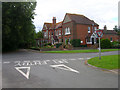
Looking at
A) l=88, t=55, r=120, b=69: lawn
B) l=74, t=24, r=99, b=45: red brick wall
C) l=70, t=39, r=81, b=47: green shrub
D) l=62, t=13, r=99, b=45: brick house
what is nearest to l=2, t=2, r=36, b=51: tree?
l=70, t=39, r=81, b=47: green shrub

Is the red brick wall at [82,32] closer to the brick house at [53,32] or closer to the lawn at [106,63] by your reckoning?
the brick house at [53,32]

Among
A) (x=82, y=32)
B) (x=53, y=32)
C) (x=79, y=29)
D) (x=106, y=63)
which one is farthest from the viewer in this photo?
(x=53, y=32)

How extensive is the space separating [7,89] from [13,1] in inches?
995

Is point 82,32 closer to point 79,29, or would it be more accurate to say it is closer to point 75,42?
point 79,29

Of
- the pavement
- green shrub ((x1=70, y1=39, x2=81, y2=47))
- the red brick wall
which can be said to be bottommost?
the pavement

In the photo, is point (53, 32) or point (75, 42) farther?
point (53, 32)

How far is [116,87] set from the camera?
557 centimetres

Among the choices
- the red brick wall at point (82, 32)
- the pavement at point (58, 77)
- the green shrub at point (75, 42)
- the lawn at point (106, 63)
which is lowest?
the pavement at point (58, 77)

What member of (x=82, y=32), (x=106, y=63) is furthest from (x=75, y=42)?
(x=106, y=63)

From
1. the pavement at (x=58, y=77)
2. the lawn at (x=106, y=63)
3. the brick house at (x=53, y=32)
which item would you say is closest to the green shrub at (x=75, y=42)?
the brick house at (x=53, y=32)

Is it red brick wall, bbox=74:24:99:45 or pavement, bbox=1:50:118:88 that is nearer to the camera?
pavement, bbox=1:50:118:88

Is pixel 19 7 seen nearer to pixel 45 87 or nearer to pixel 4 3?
pixel 4 3

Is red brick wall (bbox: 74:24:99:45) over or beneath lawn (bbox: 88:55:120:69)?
over

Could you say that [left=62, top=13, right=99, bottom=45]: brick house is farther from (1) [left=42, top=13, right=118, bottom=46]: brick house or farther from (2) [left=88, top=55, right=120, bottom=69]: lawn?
(2) [left=88, top=55, right=120, bottom=69]: lawn
